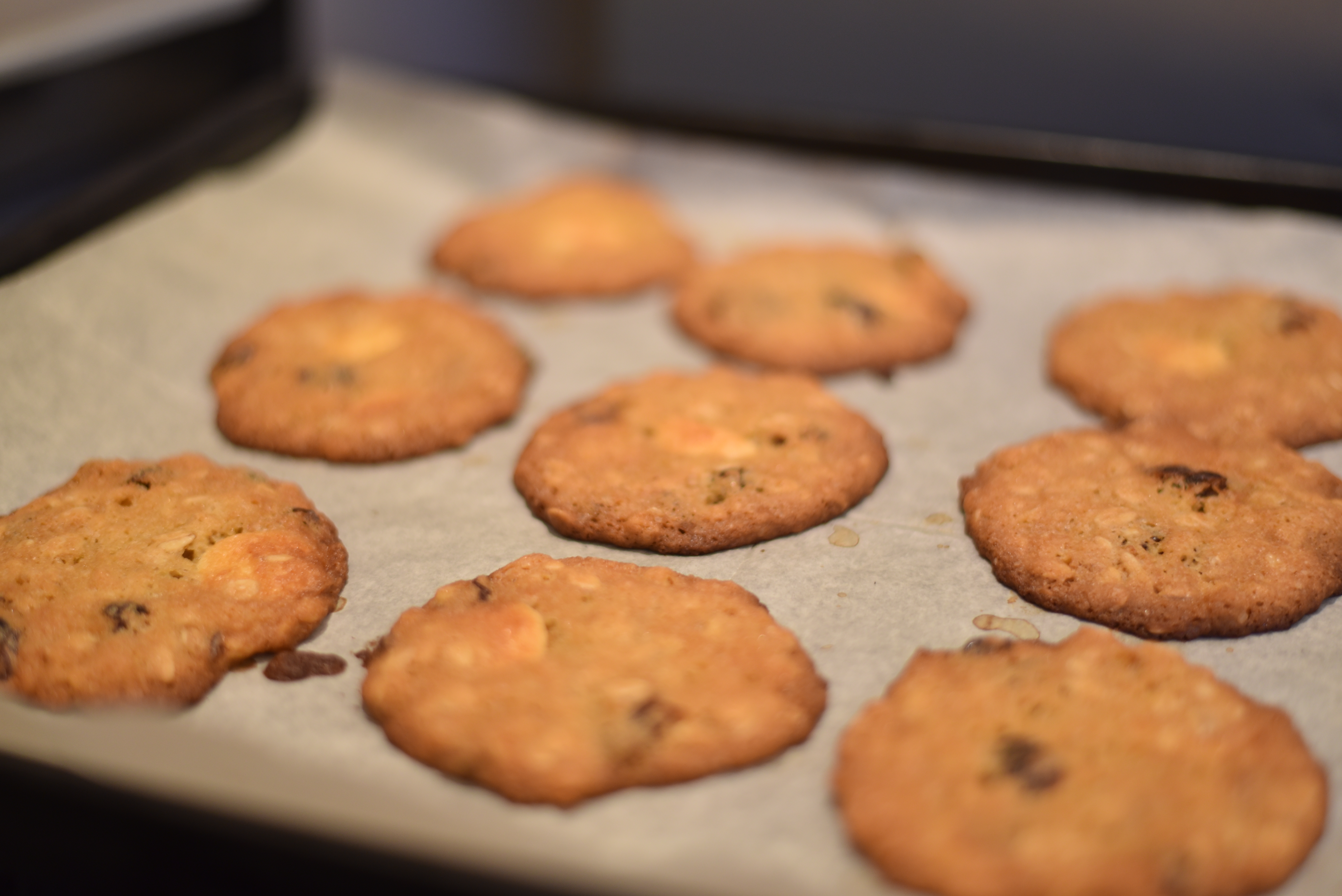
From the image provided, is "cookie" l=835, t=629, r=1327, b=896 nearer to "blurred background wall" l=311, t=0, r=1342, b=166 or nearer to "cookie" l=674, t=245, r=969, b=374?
"cookie" l=674, t=245, r=969, b=374

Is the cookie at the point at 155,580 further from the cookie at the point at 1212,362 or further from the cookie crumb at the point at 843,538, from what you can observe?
the cookie at the point at 1212,362

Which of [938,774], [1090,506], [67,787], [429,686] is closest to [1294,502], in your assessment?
[1090,506]

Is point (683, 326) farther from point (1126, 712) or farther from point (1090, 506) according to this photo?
point (1126, 712)

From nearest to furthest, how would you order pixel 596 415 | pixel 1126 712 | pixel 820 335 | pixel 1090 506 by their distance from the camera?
pixel 1126 712 < pixel 1090 506 < pixel 596 415 < pixel 820 335

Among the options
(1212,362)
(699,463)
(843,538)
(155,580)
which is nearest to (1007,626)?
(843,538)

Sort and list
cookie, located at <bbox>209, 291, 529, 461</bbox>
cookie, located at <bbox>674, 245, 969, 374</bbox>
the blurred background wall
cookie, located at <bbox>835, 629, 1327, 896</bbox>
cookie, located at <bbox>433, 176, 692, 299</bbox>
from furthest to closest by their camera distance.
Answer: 1. the blurred background wall
2. cookie, located at <bbox>433, 176, 692, 299</bbox>
3. cookie, located at <bbox>674, 245, 969, 374</bbox>
4. cookie, located at <bbox>209, 291, 529, 461</bbox>
5. cookie, located at <bbox>835, 629, 1327, 896</bbox>

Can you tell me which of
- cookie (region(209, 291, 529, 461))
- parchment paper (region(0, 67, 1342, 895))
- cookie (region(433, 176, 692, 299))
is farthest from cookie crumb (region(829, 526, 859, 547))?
cookie (region(433, 176, 692, 299))
